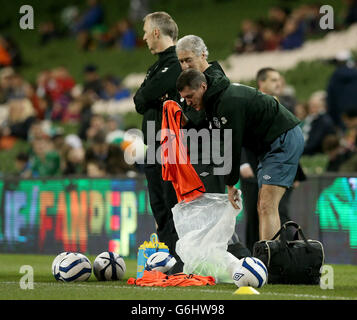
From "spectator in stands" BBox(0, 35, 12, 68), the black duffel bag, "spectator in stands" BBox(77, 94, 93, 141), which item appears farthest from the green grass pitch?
"spectator in stands" BBox(0, 35, 12, 68)

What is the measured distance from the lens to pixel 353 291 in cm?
797

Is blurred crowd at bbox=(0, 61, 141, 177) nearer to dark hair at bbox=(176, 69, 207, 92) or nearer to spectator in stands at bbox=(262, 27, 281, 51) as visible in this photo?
spectator in stands at bbox=(262, 27, 281, 51)

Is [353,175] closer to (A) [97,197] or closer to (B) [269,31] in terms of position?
(A) [97,197]

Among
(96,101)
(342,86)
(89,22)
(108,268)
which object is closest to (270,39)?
(96,101)

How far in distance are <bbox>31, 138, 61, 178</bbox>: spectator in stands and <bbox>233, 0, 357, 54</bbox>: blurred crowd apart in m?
7.11

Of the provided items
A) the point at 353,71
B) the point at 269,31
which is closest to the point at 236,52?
the point at 269,31

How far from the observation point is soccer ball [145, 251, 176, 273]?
28.2 ft

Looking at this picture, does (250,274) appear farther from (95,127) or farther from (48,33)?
(48,33)

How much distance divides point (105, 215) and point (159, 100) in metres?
5.09

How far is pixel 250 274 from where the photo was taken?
315 inches

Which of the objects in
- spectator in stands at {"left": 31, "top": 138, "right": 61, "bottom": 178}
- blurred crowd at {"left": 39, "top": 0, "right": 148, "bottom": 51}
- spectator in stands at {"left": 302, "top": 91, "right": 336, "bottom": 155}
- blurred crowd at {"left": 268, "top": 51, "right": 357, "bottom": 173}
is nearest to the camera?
blurred crowd at {"left": 268, "top": 51, "right": 357, "bottom": 173}

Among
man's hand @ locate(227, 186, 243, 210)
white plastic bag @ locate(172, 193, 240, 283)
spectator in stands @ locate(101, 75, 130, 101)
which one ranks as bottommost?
white plastic bag @ locate(172, 193, 240, 283)

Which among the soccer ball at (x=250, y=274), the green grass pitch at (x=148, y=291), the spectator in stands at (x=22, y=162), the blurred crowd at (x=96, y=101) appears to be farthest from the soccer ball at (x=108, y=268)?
the spectator in stands at (x=22, y=162)

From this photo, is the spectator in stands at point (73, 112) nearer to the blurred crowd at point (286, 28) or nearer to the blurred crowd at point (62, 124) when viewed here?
the blurred crowd at point (62, 124)
